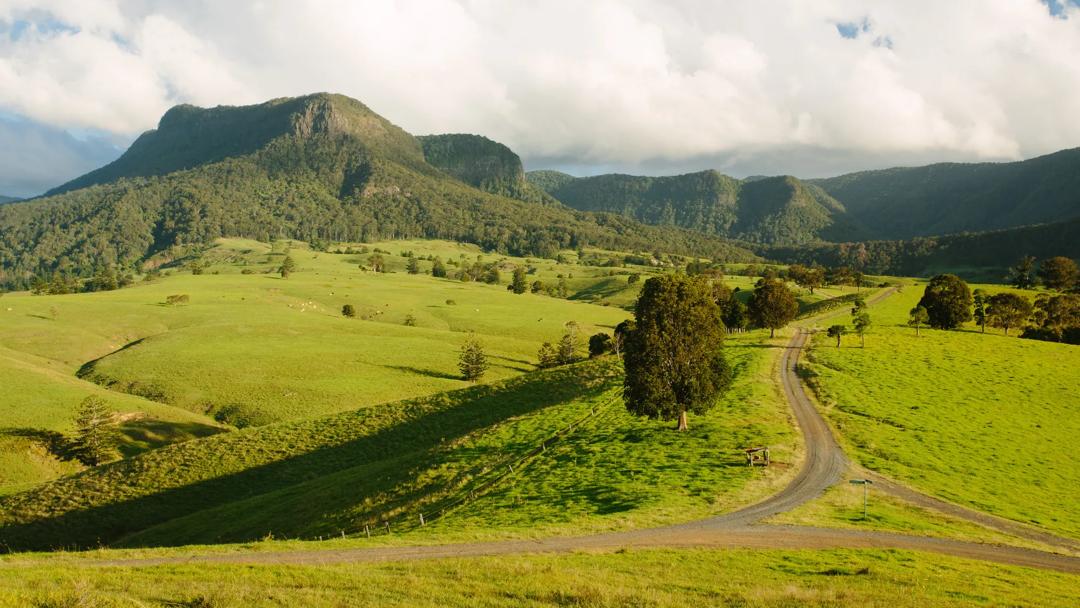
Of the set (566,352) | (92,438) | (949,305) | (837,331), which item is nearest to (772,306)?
(837,331)

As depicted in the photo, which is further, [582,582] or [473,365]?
[473,365]

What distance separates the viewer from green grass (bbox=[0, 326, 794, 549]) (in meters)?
33.2

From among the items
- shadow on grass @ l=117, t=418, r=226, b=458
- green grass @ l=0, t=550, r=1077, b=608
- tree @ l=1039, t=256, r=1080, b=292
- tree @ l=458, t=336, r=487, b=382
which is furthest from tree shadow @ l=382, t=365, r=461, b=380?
tree @ l=1039, t=256, r=1080, b=292

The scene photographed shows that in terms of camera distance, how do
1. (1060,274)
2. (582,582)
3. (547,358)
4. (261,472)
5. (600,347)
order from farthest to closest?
(1060,274)
(600,347)
(547,358)
(261,472)
(582,582)

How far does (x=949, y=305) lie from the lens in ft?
330

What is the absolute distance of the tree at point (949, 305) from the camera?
101m

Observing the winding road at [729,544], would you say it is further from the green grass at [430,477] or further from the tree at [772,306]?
the tree at [772,306]

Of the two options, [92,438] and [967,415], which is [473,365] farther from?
[967,415]

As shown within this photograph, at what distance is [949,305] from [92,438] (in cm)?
13377

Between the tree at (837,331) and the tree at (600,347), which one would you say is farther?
the tree at (600,347)

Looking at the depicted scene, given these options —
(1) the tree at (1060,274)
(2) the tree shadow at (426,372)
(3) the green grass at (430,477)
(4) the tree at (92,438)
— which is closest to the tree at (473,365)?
(2) the tree shadow at (426,372)

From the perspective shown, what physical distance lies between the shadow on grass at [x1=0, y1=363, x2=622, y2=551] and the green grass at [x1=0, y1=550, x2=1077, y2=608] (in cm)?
2209

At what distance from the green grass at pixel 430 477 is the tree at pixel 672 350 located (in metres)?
2.92

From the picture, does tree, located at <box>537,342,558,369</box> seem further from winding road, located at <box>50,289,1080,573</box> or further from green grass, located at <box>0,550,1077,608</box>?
green grass, located at <box>0,550,1077,608</box>
